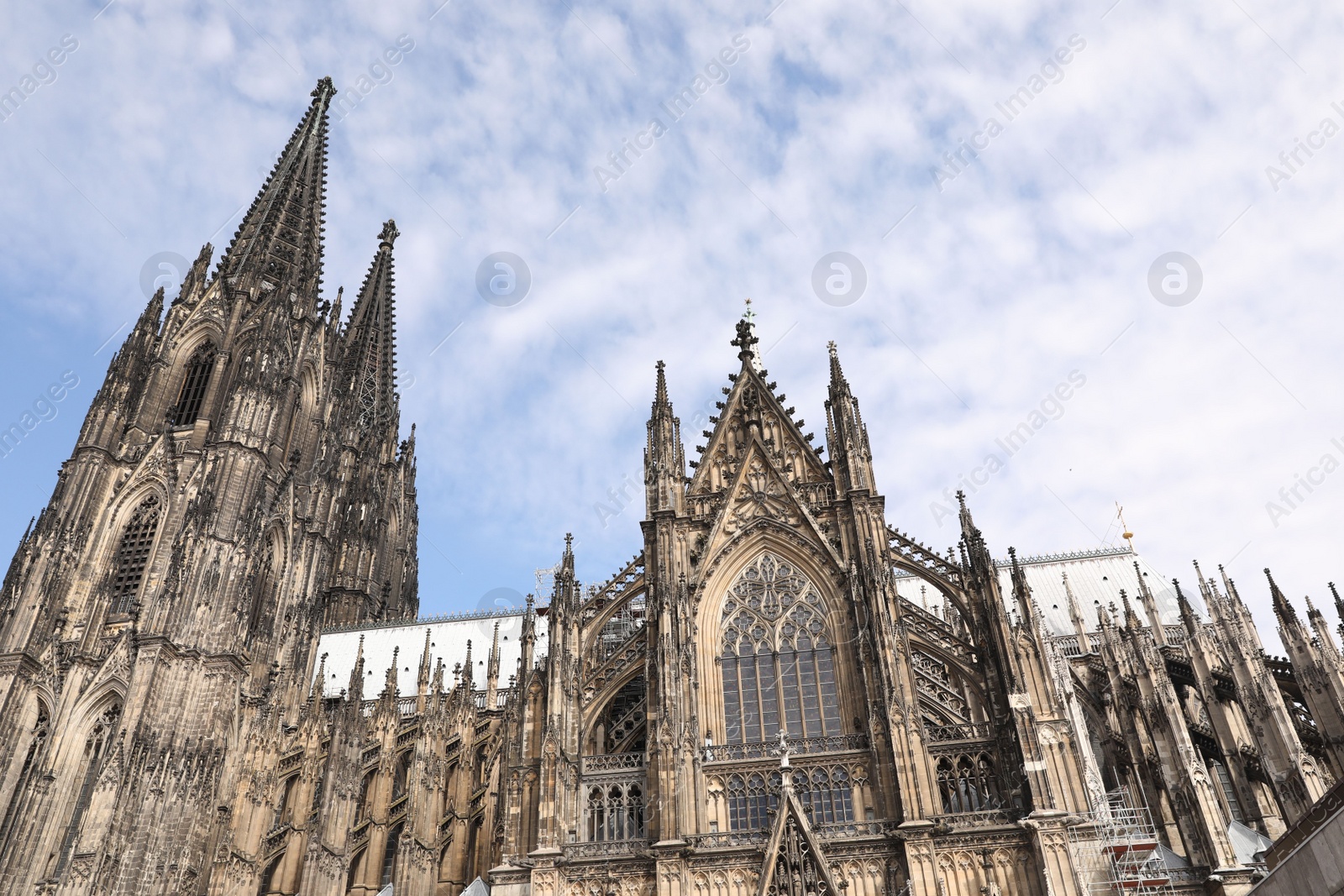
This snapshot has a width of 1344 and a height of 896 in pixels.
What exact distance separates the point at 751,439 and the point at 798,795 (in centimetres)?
1147

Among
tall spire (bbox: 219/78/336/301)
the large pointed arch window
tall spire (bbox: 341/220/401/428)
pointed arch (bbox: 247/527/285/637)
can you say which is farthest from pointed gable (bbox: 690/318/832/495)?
tall spire (bbox: 341/220/401/428)

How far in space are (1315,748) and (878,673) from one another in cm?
1486

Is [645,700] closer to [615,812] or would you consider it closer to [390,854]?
[615,812]

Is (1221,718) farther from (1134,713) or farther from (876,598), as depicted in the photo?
(876,598)

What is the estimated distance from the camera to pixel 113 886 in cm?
3244

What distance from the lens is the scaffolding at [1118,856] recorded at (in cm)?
2344

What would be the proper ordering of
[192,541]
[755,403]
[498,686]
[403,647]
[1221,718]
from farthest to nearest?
[403,647], [498,686], [192,541], [755,403], [1221,718]

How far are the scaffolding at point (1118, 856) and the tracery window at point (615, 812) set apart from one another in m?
10.3

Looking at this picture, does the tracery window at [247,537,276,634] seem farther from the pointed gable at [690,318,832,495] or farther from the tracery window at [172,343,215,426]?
the pointed gable at [690,318,832,495]

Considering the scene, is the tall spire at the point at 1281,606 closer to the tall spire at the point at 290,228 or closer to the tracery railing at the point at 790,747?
the tracery railing at the point at 790,747

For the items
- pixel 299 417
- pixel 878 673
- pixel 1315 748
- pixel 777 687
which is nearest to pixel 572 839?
pixel 777 687

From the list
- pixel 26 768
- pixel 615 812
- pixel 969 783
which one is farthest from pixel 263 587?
pixel 969 783

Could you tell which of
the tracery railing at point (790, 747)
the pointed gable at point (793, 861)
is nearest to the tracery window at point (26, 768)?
the tracery railing at point (790, 747)

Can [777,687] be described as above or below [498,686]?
below
